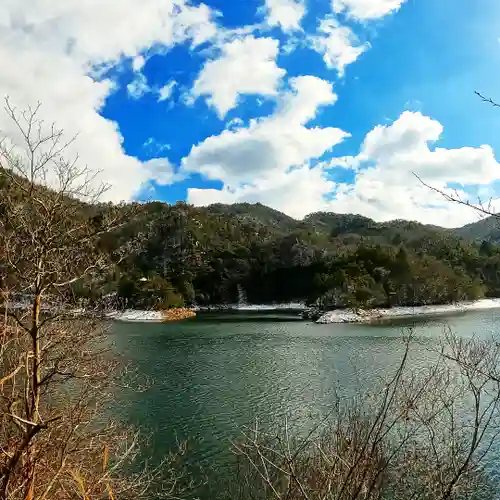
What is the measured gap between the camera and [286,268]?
12175cm

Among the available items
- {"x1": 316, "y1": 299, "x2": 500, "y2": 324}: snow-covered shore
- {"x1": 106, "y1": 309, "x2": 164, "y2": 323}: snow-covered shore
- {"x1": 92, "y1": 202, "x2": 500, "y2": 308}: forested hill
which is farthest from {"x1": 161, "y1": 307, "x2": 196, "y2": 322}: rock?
{"x1": 316, "y1": 299, "x2": 500, "y2": 324}: snow-covered shore

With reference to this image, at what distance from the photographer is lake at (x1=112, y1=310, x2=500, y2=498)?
704 inches

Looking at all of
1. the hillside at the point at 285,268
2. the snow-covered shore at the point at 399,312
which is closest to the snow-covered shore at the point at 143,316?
the hillside at the point at 285,268

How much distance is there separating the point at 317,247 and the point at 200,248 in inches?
1241

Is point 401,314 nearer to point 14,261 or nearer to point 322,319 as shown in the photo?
point 322,319

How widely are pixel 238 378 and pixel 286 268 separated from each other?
313 feet

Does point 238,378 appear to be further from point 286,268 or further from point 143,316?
point 286,268

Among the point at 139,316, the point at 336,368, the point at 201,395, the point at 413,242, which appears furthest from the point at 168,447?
the point at 413,242

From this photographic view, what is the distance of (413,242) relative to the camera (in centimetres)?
13525

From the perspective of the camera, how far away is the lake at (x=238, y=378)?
17.9 m

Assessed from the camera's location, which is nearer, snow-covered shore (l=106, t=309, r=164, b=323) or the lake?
the lake

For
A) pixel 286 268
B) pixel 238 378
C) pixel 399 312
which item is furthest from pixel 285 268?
pixel 238 378

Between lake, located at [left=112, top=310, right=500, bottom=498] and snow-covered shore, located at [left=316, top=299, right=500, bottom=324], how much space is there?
61.3 feet

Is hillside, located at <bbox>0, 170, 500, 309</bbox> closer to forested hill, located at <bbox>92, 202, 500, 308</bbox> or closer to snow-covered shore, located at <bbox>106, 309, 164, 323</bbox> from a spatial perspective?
forested hill, located at <bbox>92, 202, 500, 308</bbox>
